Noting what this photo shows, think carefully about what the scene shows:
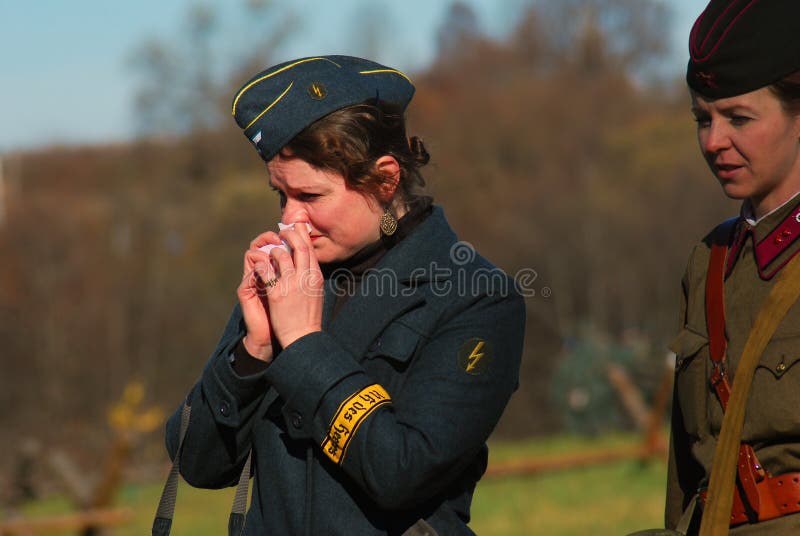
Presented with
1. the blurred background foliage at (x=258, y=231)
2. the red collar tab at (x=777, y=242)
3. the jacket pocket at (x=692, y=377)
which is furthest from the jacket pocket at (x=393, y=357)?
the blurred background foliage at (x=258, y=231)

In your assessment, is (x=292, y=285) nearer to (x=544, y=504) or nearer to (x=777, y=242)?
(x=777, y=242)

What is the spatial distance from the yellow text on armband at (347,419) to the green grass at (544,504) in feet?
27.6

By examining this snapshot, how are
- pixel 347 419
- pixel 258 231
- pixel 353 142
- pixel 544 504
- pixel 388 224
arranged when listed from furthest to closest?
1. pixel 258 231
2. pixel 544 504
3. pixel 388 224
4. pixel 353 142
5. pixel 347 419

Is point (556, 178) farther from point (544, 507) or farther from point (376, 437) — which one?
point (376, 437)

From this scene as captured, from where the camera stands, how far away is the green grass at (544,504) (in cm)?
1141

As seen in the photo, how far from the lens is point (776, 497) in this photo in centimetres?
259

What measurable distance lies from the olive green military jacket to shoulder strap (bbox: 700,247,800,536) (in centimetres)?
3

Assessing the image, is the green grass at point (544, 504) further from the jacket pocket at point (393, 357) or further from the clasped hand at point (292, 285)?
the clasped hand at point (292, 285)

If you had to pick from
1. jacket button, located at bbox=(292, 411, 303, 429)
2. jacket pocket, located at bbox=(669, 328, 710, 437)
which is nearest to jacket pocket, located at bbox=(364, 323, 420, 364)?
jacket button, located at bbox=(292, 411, 303, 429)

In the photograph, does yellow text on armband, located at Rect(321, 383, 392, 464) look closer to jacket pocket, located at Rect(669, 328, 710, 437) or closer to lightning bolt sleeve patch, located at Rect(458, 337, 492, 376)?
lightning bolt sleeve patch, located at Rect(458, 337, 492, 376)

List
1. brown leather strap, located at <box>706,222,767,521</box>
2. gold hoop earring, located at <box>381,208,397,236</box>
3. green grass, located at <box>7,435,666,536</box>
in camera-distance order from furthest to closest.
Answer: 1. green grass, located at <box>7,435,666,536</box>
2. gold hoop earring, located at <box>381,208,397,236</box>
3. brown leather strap, located at <box>706,222,767,521</box>

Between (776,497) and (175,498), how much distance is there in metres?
1.39

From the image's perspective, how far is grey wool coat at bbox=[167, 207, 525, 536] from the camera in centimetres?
253

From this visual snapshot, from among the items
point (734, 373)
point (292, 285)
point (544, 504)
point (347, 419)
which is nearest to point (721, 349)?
point (734, 373)
